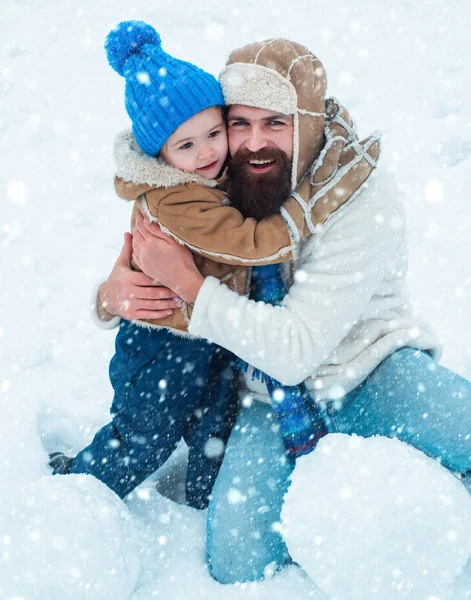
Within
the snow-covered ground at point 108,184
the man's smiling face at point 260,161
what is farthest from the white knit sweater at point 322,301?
the snow-covered ground at point 108,184

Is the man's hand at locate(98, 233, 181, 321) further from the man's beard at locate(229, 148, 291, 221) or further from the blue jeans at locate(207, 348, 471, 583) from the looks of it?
the blue jeans at locate(207, 348, 471, 583)

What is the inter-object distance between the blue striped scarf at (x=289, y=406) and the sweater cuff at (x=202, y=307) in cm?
21

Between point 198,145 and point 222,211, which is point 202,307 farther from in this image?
point 198,145

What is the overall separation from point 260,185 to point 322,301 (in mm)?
443

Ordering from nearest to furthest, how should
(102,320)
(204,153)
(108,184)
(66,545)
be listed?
(66,545)
(204,153)
(102,320)
(108,184)

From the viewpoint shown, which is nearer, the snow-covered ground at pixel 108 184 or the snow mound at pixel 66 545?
the snow mound at pixel 66 545

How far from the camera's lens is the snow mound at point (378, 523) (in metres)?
1.93

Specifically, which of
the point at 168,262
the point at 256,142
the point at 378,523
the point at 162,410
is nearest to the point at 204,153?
the point at 256,142

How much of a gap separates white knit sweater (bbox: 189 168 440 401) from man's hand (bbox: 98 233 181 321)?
184 mm

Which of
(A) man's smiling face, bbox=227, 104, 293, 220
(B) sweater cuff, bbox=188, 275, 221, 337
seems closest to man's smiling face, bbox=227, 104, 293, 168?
(A) man's smiling face, bbox=227, 104, 293, 220

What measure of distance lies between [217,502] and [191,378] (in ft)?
1.46

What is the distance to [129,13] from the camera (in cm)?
597

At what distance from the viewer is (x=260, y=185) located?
228cm

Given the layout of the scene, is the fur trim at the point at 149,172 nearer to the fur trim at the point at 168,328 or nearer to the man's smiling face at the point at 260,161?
the man's smiling face at the point at 260,161
